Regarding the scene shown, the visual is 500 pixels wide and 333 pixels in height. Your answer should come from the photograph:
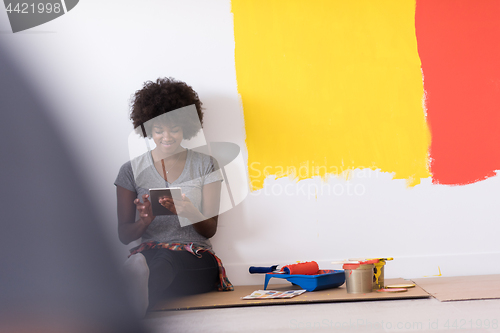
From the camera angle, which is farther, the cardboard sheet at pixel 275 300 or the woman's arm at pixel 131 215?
the woman's arm at pixel 131 215

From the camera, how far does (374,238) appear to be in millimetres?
1815

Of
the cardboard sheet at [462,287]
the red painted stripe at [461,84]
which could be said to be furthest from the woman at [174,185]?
the red painted stripe at [461,84]

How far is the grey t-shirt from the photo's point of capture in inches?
63.7

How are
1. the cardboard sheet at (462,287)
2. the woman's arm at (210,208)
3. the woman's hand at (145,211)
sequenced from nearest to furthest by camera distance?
the cardboard sheet at (462,287) < the woman's hand at (145,211) < the woman's arm at (210,208)

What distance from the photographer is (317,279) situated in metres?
1.46

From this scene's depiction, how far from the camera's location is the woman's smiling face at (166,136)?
169cm

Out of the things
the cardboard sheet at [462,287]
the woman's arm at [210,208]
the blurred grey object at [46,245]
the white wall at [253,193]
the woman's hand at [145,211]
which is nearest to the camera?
the blurred grey object at [46,245]

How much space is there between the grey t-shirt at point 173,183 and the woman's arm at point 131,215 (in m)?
0.04

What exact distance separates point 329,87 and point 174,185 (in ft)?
2.94

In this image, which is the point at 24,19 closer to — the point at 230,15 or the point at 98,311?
the point at 230,15

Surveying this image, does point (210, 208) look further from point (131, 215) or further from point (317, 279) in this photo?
point (317, 279)

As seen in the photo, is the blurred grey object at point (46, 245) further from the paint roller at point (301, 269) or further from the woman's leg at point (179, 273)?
the paint roller at point (301, 269)

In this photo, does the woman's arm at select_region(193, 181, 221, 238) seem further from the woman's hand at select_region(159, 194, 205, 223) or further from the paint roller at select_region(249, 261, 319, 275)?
the paint roller at select_region(249, 261, 319, 275)

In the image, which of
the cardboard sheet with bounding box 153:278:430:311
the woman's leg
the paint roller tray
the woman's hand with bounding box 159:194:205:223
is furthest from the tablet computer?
the paint roller tray
